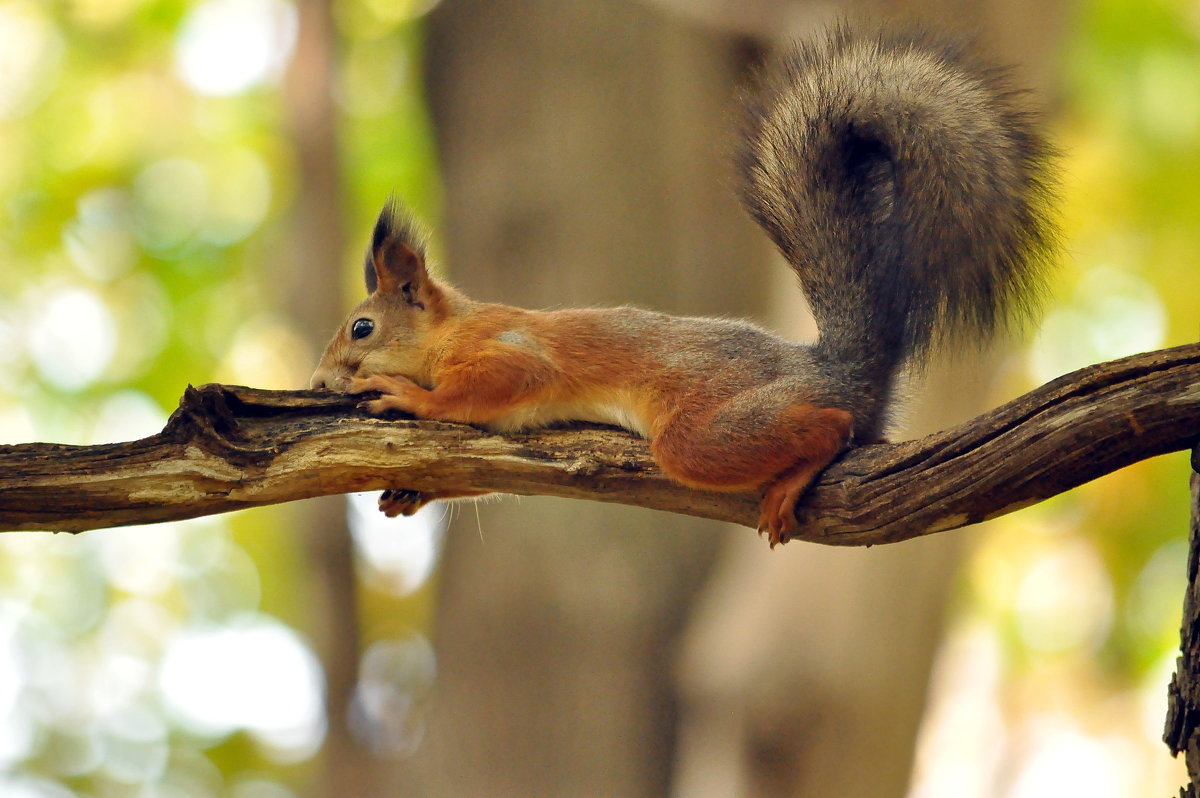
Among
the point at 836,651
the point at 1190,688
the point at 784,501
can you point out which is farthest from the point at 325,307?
the point at 1190,688

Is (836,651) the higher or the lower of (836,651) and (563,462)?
the higher

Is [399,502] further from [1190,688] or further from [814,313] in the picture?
[1190,688]

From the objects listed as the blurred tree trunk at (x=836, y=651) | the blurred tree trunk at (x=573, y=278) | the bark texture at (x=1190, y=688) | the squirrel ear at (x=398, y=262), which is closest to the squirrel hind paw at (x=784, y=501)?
the bark texture at (x=1190, y=688)

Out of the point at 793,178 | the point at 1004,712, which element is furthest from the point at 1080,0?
the point at 1004,712

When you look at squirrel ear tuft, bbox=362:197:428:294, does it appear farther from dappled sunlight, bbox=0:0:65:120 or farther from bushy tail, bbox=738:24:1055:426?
dappled sunlight, bbox=0:0:65:120

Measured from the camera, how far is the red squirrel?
7.75 ft

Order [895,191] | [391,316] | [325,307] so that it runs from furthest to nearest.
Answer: [325,307], [391,316], [895,191]

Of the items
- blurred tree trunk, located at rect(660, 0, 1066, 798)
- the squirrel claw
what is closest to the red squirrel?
the squirrel claw

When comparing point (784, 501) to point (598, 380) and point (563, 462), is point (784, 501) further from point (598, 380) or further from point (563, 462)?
point (598, 380)

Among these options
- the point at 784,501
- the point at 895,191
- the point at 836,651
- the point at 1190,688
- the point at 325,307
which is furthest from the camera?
the point at 836,651

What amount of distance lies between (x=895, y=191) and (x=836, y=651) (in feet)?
7.80

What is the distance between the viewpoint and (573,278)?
216 inches

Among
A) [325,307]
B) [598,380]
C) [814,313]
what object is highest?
[325,307]

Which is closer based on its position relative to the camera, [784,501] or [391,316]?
[784,501]
